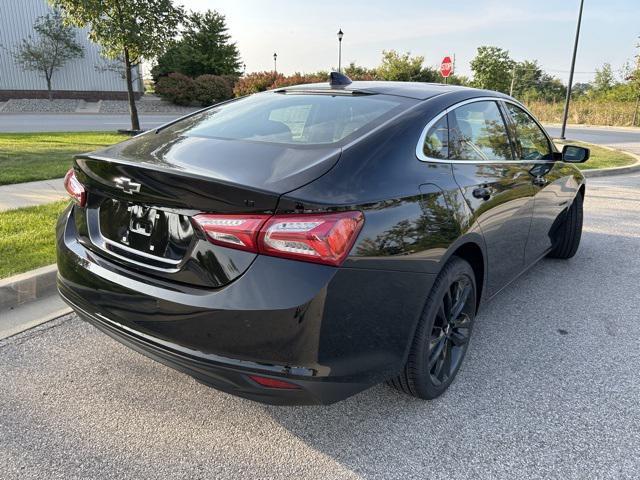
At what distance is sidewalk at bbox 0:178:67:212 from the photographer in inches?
234

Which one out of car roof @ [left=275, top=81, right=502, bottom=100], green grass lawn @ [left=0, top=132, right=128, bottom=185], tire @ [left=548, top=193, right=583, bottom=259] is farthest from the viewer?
green grass lawn @ [left=0, top=132, right=128, bottom=185]

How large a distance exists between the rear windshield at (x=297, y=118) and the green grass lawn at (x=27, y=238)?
6.40 ft

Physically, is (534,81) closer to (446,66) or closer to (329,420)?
(446,66)

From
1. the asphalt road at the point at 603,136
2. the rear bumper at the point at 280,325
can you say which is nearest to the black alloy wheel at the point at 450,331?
the rear bumper at the point at 280,325

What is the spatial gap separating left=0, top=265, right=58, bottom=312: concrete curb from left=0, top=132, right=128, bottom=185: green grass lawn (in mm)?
3986

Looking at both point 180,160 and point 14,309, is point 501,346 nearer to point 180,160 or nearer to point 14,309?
point 180,160

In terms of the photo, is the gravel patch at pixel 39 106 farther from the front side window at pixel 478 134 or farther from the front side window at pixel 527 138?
the front side window at pixel 478 134

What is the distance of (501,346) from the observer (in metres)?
3.35

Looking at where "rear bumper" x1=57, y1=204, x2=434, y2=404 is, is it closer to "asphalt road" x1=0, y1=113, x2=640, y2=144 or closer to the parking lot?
the parking lot

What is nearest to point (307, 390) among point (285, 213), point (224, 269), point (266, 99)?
point (224, 269)

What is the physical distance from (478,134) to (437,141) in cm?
60

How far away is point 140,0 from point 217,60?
2590cm

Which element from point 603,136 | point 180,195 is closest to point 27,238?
point 180,195

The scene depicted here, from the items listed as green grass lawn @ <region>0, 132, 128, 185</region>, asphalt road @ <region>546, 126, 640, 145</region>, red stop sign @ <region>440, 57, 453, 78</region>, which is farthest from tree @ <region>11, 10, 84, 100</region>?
asphalt road @ <region>546, 126, 640, 145</region>
